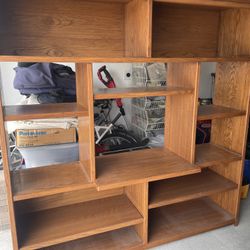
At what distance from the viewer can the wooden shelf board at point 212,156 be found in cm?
181

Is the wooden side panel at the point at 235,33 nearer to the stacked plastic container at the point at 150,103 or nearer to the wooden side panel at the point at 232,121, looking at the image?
the wooden side panel at the point at 232,121

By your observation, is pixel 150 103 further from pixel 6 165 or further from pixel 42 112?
pixel 6 165

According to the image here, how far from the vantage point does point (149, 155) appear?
190cm

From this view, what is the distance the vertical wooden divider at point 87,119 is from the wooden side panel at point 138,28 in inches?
13.7

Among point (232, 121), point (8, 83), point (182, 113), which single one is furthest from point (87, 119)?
point (8, 83)

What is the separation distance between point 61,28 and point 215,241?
1823 mm

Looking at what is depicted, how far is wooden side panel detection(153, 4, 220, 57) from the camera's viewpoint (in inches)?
68.8

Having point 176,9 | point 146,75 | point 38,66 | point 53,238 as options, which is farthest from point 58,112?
point 146,75

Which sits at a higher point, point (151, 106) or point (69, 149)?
point (151, 106)

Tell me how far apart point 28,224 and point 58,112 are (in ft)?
2.67

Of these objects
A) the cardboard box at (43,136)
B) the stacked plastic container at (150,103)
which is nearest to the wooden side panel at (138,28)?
the cardboard box at (43,136)

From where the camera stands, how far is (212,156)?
191 centimetres

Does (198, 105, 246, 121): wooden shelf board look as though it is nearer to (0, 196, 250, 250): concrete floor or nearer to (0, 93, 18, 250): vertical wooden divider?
(0, 196, 250, 250): concrete floor

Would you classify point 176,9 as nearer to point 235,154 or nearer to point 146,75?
point 235,154
